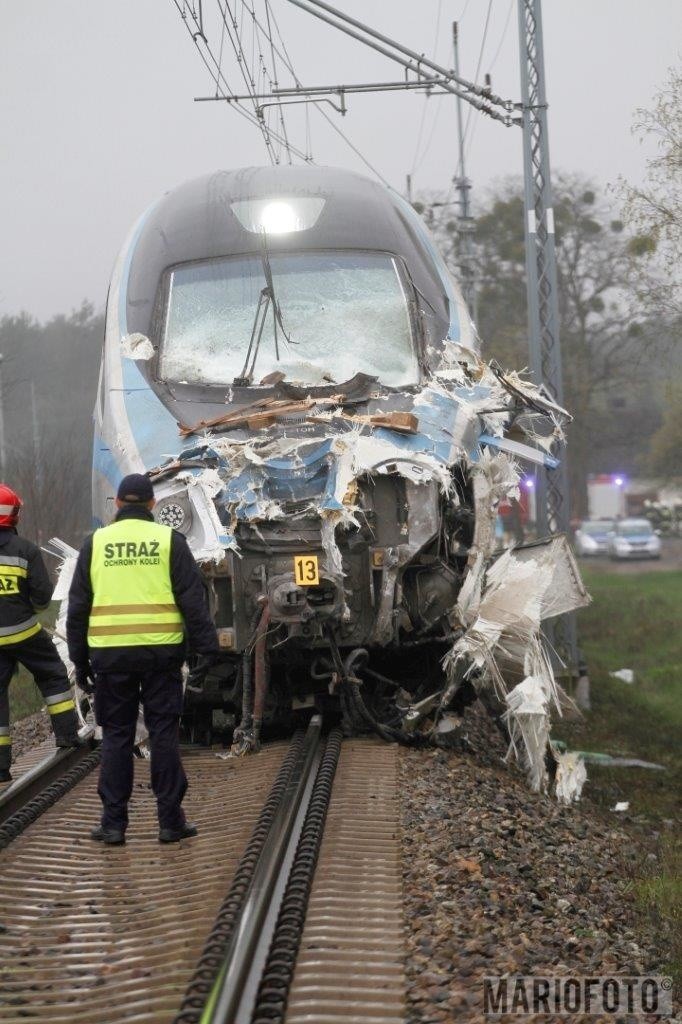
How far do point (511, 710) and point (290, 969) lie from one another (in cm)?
416

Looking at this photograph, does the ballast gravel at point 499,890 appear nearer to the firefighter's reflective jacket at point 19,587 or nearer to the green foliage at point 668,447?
the firefighter's reflective jacket at point 19,587

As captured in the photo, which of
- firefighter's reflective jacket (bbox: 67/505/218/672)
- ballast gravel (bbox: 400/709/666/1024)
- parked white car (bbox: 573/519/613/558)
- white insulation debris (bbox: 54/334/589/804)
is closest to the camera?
ballast gravel (bbox: 400/709/666/1024)

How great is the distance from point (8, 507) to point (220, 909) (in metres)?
3.66

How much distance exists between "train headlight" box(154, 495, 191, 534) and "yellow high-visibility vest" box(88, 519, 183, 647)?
1454 mm

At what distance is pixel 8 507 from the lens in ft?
25.6

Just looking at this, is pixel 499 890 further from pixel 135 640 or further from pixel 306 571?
pixel 306 571

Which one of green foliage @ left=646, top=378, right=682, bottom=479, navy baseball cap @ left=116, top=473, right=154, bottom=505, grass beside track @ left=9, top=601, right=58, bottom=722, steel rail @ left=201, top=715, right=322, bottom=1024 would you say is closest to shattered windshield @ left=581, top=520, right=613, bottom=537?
green foliage @ left=646, top=378, right=682, bottom=479

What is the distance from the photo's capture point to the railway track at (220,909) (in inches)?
164

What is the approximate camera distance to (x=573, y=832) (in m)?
7.16

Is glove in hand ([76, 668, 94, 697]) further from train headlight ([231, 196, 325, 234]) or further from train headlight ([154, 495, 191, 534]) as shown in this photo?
train headlight ([231, 196, 325, 234])

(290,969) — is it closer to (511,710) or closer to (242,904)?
(242,904)

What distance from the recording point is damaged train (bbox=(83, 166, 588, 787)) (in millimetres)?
7633

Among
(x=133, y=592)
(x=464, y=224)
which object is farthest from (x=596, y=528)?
(x=133, y=592)

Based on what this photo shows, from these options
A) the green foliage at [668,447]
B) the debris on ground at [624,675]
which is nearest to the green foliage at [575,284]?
the green foliage at [668,447]
